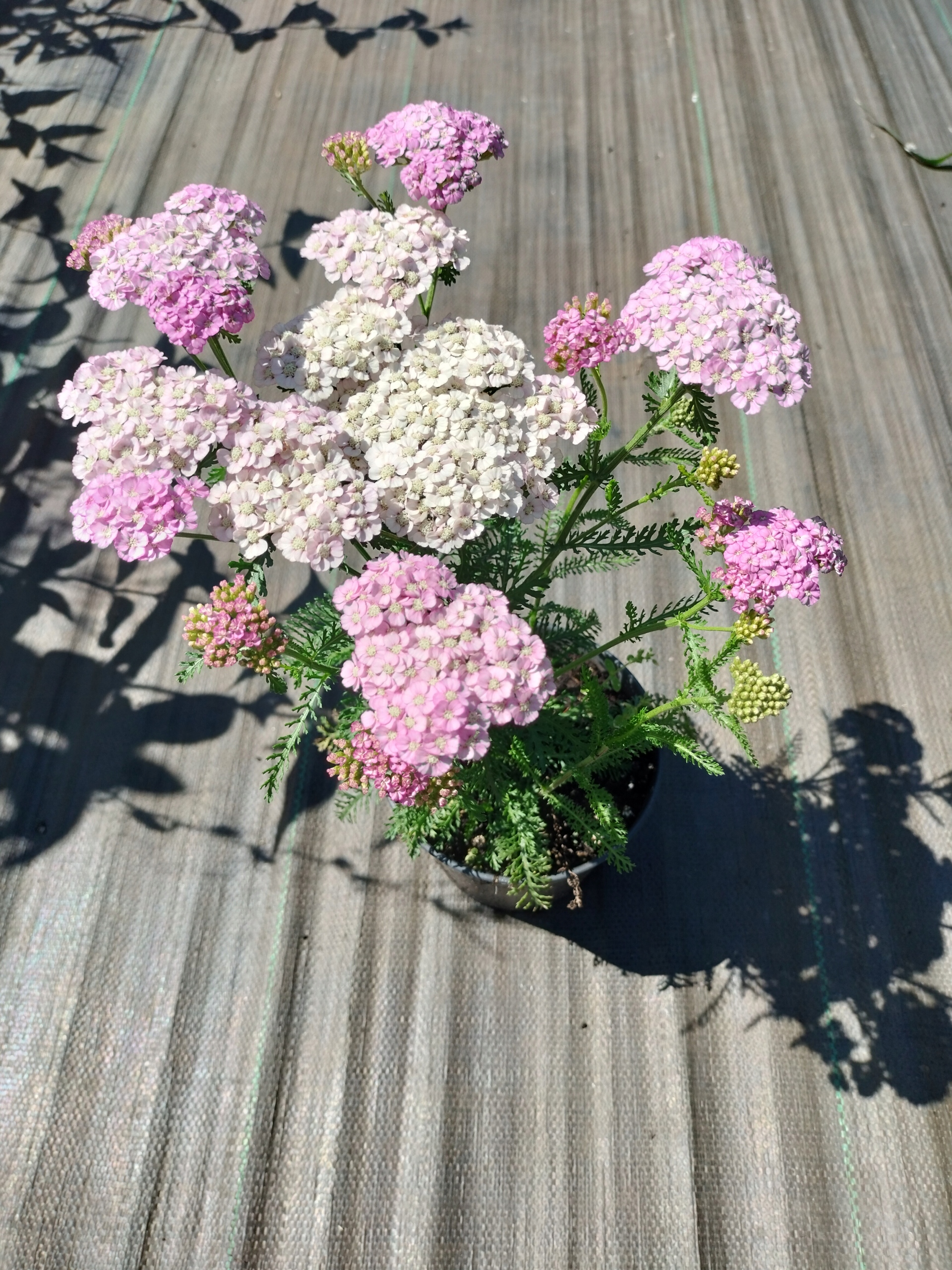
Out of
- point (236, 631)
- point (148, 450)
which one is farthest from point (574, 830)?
point (148, 450)

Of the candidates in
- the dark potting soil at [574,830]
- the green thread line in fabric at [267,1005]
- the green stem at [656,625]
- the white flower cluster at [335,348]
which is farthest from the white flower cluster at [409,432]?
the green thread line in fabric at [267,1005]

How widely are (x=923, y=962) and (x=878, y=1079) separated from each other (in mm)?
350

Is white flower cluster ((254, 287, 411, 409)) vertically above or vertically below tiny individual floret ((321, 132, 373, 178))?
below

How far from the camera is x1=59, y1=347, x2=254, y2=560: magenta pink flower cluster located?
1.38 metres

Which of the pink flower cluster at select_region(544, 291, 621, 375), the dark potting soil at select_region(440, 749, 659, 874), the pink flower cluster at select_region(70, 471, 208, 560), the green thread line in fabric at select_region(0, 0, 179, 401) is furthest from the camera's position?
the green thread line in fabric at select_region(0, 0, 179, 401)

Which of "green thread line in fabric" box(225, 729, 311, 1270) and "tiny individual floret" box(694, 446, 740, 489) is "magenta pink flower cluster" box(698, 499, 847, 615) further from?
"green thread line in fabric" box(225, 729, 311, 1270)

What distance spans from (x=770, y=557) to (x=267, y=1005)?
184cm

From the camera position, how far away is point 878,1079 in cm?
219

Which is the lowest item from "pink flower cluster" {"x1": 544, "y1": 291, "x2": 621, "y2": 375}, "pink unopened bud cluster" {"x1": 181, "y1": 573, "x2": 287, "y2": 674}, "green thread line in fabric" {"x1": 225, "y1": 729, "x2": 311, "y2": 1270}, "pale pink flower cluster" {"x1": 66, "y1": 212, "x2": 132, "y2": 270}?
"green thread line in fabric" {"x1": 225, "y1": 729, "x2": 311, "y2": 1270}

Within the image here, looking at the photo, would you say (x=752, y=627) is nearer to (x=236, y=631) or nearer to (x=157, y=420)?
(x=236, y=631)

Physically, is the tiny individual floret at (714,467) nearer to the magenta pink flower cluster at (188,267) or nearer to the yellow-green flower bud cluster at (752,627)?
the yellow-green flower bud cluster at (752,627)

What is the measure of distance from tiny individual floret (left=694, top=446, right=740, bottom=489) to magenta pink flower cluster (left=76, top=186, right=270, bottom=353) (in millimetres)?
907

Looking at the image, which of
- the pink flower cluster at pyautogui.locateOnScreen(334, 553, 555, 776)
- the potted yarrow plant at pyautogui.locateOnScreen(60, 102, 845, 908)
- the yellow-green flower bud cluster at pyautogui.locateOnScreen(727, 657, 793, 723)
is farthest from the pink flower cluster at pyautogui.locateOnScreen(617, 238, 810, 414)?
the pink flower cluster at pyautogui.locateOnScreen(334, 553, 555, 776)

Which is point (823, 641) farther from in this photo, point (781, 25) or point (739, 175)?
point (781, 25)
